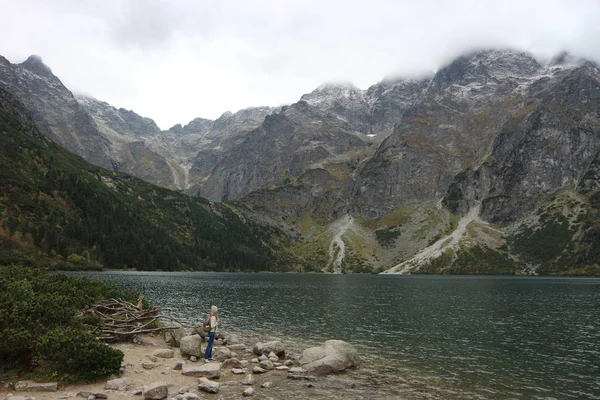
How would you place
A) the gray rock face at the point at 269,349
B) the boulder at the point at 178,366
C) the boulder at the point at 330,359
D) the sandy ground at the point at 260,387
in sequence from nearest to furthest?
the sandy ground at the point at 260,387 < the boulder at the point at 178,366 < the boulder at the point at 330,359 < the gray rock face at the point at 269,349

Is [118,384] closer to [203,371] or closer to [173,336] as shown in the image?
[203,371]

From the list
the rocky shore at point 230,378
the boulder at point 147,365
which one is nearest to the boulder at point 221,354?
the rocky shore at point 230,378

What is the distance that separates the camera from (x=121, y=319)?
123 feet

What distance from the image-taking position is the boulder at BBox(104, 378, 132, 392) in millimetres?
22922

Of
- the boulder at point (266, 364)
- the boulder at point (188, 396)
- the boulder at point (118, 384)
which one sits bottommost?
the boulder at point (266, 364)

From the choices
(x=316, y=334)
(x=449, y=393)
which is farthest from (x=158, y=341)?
(x=449, y=393)

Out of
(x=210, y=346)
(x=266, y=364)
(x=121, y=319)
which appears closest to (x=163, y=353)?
(x=210, y=346)

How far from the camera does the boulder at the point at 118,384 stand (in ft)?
75.2

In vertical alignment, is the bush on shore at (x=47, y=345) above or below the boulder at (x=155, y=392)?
above

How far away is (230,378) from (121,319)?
1485 cm

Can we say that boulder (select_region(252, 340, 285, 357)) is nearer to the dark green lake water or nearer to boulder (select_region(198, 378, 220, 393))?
the dark green lake water

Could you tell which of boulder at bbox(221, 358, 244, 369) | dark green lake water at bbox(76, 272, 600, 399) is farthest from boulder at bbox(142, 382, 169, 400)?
dark green lake water at bbox(76, 272, 600, 399)

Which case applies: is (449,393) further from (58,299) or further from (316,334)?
(58,299)

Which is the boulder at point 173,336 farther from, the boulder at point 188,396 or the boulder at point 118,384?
the boulder at point 188,396
